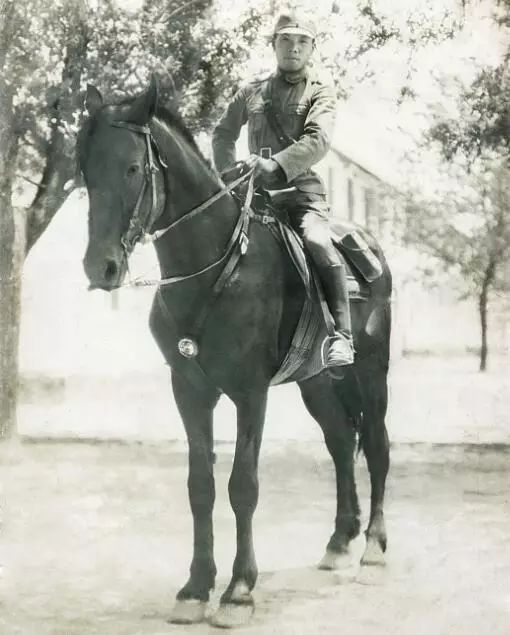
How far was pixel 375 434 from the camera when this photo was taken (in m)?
4.14

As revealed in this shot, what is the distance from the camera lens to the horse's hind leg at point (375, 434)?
13.3 feet

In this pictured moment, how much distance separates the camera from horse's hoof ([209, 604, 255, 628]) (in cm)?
346

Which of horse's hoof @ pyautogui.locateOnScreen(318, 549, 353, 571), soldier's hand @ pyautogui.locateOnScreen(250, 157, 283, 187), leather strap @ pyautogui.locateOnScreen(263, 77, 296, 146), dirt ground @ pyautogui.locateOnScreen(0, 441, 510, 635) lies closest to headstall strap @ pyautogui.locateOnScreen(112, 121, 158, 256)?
soldier's hand @ pyautogui.locateOnScreen(250, 157, 283, 187)

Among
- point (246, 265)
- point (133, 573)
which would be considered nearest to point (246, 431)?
point (246, 265)

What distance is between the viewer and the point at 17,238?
13.8ft

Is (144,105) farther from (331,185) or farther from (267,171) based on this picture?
(331,185)

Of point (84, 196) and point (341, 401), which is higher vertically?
point (84, 196)

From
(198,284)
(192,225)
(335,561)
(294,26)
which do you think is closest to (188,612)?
(335,561)

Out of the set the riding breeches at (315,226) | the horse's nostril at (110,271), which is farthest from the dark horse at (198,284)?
the riding breeches at (315,226)

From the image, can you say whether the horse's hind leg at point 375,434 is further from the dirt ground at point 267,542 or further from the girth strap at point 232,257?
the girth strap at point 232,257

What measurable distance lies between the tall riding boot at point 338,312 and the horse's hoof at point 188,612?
1204 mm

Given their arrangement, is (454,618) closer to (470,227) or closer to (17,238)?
(470,227)

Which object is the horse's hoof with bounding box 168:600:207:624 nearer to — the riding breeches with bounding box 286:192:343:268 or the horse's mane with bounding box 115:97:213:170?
the riding breeches with bounding box 286:192:343:268

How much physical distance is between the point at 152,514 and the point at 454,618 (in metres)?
1.45
